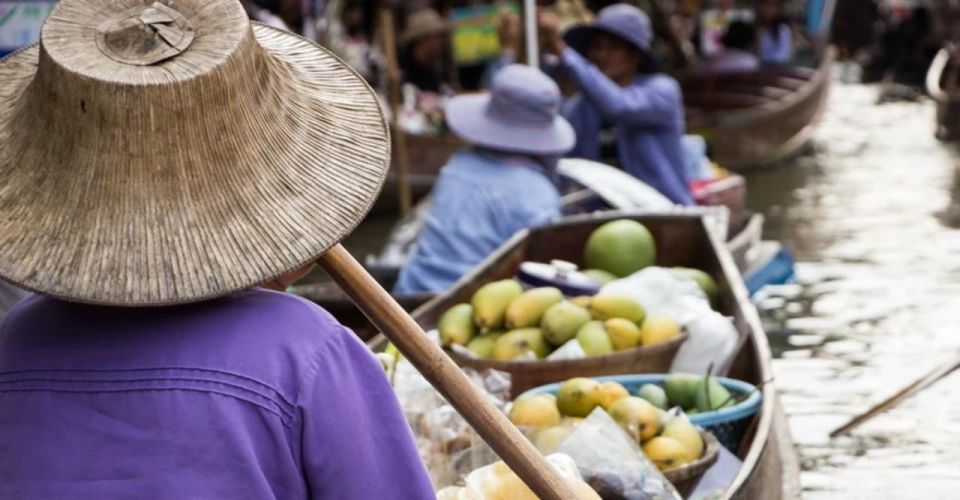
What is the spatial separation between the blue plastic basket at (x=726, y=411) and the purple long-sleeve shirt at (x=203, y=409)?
1.51 m

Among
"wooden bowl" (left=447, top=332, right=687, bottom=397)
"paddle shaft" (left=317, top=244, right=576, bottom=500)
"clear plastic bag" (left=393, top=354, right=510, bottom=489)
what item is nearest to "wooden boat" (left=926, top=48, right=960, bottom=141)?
"wooden bowl" (left=447, top=332, right=687, bottom=397)

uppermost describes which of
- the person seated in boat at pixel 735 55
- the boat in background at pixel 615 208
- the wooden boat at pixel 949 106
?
the boat in background at pixel 615 208

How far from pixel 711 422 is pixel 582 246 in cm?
171

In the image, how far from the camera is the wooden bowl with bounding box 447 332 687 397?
3.30 meters

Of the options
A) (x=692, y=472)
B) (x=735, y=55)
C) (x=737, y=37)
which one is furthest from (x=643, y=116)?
(x=737, y=37)

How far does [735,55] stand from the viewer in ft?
43.1

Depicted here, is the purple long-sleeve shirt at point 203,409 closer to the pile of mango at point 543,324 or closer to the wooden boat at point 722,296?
the wooden boat at point 722,296

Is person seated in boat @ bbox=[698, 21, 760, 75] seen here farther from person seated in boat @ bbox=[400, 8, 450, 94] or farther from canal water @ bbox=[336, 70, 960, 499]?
person seated in boat @ bbox=[400, 8, 450, 94]

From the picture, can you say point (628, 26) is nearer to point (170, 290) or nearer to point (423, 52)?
point (170, 290)

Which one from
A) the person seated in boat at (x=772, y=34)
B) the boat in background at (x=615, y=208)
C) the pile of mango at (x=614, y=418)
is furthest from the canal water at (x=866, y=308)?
the person seated in boat at (x=772, y=34)

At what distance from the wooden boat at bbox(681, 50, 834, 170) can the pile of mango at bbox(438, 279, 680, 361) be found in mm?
7442

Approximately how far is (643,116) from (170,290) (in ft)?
15.8

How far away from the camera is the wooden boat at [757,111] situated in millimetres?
11094

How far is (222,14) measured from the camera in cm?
158
